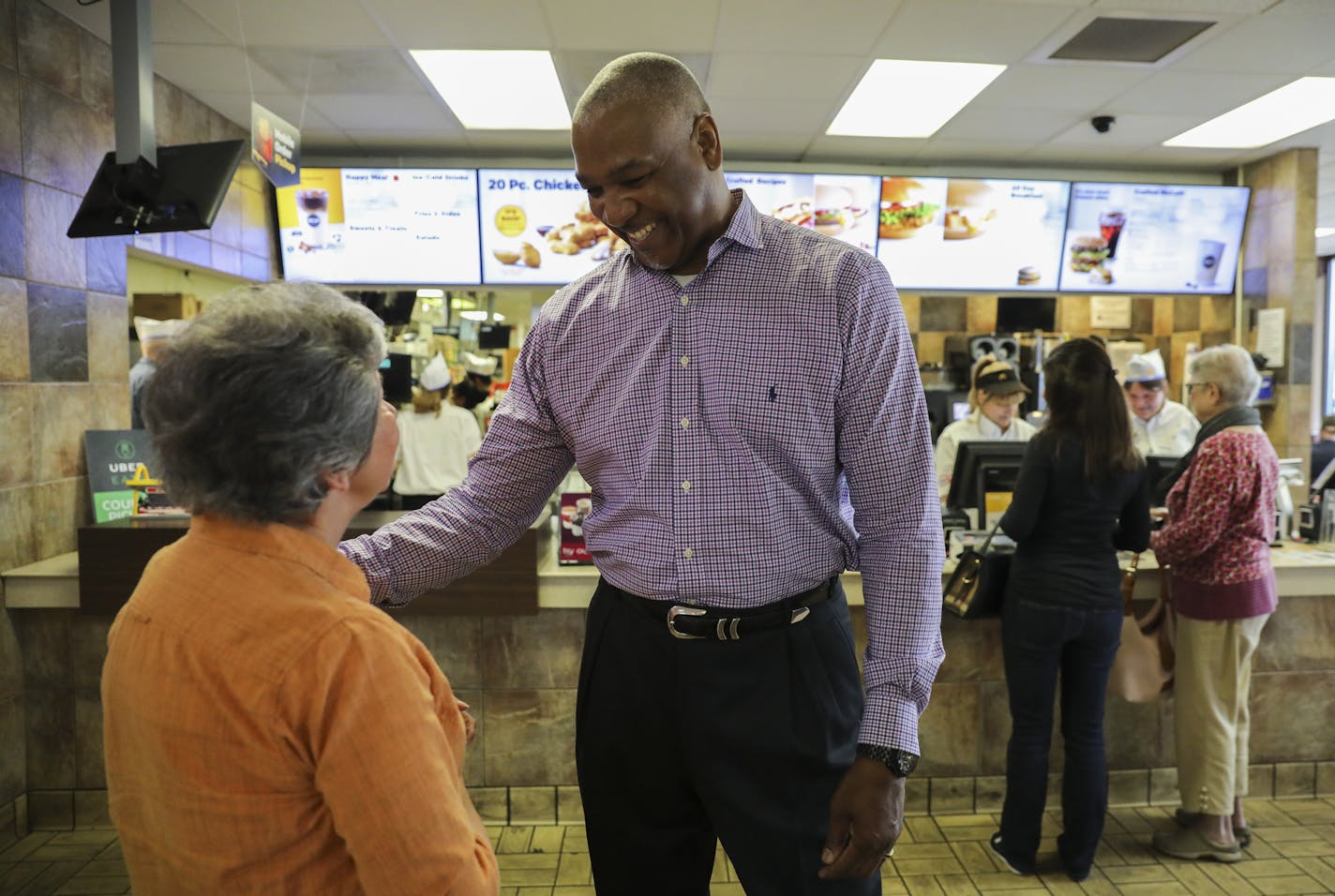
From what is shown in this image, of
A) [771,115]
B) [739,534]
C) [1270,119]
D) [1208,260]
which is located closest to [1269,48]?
[1270,119]

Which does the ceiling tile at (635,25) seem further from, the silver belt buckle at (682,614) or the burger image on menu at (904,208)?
the silver belt buckle at (682,614)

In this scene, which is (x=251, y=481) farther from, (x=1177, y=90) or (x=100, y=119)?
(x=1177, y=90)

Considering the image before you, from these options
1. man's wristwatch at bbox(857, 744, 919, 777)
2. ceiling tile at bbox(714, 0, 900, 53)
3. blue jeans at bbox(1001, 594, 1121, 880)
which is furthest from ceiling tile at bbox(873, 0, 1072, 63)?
man's wristwatch at bbox(857, 744, 919, 777)

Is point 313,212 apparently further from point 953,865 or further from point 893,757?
point 893,757

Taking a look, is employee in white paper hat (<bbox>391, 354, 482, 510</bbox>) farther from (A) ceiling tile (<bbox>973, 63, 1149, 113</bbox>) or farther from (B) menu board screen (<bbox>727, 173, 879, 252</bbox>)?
(A) ceiling tile (<bbox>973, 63, 1149, 113</bbox>)

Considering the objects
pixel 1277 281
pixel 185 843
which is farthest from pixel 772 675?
pixel 1277 281

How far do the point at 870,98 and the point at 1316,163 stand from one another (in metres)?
3.04

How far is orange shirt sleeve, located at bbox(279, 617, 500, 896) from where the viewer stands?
845 millimetres

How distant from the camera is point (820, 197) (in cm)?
538

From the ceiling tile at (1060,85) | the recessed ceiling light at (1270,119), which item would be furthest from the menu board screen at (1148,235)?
the ceiling tile at (1060,85)

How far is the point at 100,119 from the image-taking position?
11.5ft

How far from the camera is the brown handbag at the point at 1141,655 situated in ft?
10.1

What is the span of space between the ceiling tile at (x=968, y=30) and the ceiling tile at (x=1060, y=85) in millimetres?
256

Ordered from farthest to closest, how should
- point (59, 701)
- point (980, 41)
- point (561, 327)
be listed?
point (980, 41) < point (59, 701) < point (561, 327)
